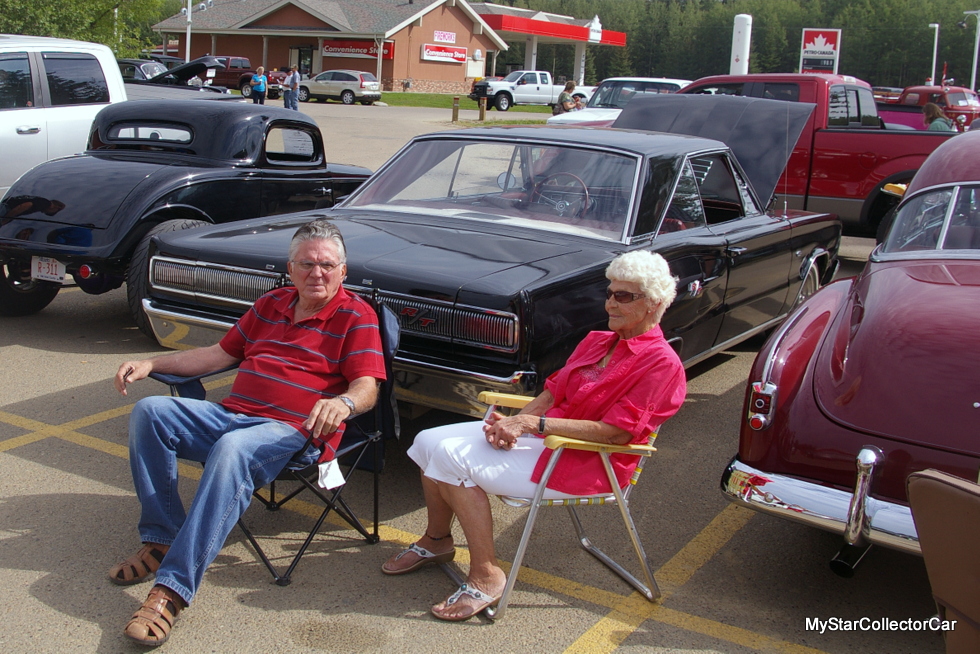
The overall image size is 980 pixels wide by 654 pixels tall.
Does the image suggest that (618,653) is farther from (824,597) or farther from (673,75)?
(673,75)

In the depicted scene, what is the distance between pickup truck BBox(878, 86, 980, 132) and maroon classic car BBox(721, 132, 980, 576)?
41.0 ft

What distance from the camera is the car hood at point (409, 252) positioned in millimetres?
4043

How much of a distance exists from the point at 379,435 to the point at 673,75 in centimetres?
9318

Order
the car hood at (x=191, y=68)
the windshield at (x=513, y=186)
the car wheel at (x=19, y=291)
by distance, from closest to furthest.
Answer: the windshield at (x=513, y=186), the car wheel at (x=19, y=291), the car hood at (x=191, y=68)

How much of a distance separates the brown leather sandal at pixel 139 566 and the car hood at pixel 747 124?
4799mm

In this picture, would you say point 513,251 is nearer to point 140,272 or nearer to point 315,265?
point 315,265

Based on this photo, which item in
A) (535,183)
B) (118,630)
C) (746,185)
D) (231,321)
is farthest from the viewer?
(746,185)

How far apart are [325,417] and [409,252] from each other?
1.31 meters

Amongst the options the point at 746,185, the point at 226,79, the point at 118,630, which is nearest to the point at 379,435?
the point at 118,630

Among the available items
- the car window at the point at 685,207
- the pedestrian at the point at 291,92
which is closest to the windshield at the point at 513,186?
the car window at the point at 685,207

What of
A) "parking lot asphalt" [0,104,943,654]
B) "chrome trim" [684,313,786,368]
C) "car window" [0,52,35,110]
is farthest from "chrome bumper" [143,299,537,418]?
"car window" [0,52,35,110]

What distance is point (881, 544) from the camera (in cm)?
314

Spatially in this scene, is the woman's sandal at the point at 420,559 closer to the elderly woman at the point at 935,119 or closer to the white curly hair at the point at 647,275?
the white curly hair at the point at 647,275

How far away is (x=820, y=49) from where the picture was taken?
24531mm
